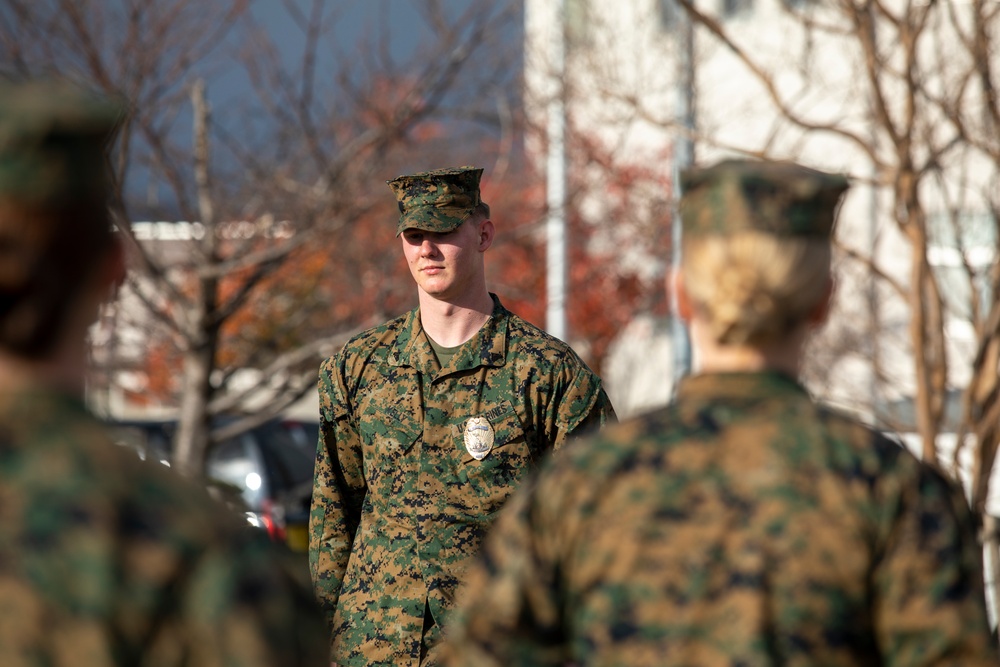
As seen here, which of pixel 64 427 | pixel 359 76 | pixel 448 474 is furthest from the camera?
pixel 359 76

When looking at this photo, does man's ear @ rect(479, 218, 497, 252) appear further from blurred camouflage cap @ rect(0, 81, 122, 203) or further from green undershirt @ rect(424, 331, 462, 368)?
blurred camouflage cap @ rect(0, 81, 122, 203)

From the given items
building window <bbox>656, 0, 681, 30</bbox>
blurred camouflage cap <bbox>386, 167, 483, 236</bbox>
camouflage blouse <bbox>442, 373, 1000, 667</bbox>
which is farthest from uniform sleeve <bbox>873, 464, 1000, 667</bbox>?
building window <bbox>656, 0, 681, 30</bbox>

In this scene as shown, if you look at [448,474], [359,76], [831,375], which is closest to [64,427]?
[448,474]

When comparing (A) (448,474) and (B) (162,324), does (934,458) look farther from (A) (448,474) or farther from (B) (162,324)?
(B) (162,324)

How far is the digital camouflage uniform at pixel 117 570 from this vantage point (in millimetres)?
1806

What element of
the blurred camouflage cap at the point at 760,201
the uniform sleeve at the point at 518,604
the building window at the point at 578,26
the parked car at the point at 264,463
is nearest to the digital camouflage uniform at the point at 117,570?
the uniform sleeve at the point at 518,604

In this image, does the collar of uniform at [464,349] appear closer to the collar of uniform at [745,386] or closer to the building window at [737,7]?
the collar of uniform at [745,386]

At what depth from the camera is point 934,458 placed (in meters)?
6.81

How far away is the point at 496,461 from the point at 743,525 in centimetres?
238

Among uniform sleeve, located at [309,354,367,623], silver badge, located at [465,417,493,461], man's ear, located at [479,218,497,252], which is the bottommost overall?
uniform sleeve, located at [309,354,367,623]

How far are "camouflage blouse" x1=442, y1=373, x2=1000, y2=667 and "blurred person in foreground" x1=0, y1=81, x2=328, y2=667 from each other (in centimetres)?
57

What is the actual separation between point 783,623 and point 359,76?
28.0 ft

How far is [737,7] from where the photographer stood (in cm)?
1366

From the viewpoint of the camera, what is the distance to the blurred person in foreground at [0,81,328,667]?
181 cm
